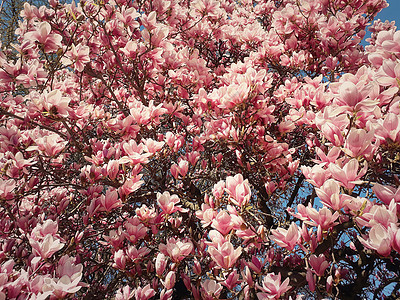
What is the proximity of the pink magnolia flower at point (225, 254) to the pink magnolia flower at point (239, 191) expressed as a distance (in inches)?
9.3

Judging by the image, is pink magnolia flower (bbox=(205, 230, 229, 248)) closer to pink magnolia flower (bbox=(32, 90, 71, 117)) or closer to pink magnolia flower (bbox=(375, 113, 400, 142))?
pink magnolia flower (bbox=(375, 113, 400, 142))

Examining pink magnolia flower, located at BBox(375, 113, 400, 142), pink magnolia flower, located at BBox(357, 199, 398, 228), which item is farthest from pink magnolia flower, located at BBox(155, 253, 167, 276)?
pink magnolia flower, located at BBox(375, 113, 400, 142)

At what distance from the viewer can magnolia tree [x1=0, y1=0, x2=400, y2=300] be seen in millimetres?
1232

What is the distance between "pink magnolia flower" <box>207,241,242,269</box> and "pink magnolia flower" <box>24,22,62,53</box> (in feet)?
5.55

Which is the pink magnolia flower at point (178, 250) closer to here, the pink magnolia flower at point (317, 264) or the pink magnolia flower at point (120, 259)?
the pink magnolia flower at point (120, 259)

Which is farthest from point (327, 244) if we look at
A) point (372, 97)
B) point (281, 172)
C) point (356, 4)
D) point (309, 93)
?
point (356, 4)

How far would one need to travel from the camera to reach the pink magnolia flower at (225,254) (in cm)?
127

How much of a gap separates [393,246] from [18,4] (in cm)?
1076

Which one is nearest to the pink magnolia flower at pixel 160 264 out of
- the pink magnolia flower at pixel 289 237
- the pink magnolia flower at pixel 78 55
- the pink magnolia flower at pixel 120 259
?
the pink magnolia flower at pixel 120 259

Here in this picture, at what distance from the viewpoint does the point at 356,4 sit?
9.75ft

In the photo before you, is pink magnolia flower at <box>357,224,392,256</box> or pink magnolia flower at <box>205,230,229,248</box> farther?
pink magnolia flower at <box>205,230,229,248</box>

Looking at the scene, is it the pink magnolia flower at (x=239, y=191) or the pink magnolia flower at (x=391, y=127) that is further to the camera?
the pink magnolia flower at (x=239, y=191)

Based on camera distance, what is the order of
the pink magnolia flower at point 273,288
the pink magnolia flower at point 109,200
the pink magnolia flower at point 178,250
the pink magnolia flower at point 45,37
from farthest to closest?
the pink magnolia flower at point 45,37
the pink magnolia flower at point 109,200
the pink magnolia flower at point 178,250
the pink magnolia flower at point 273,288

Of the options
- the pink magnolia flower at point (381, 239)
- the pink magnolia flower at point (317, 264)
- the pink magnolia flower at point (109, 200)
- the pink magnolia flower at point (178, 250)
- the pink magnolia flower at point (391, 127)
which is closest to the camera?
the pink magnolia flower at point (381, 239)
